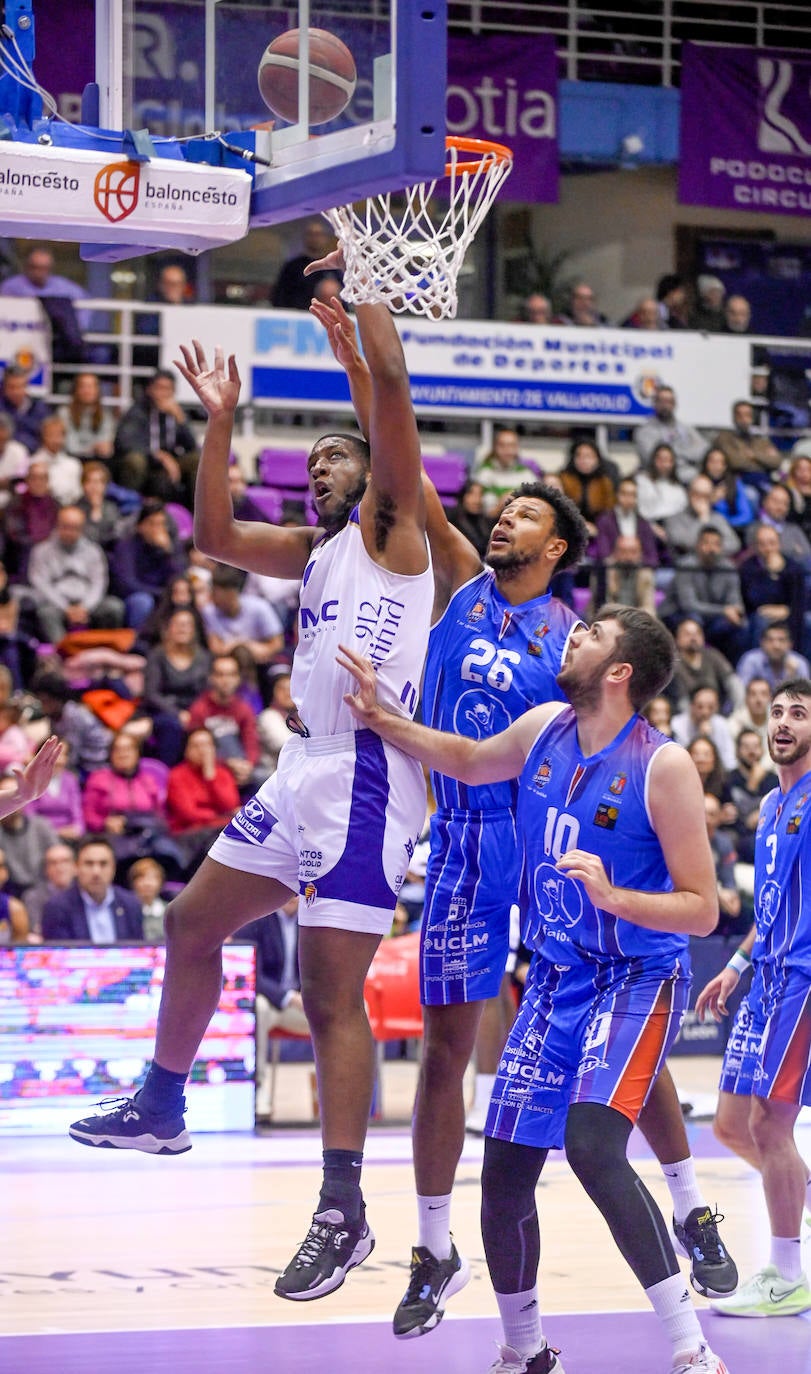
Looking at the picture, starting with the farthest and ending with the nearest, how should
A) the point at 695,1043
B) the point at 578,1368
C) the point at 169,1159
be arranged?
the point at 695,1043 → the point at 169,1159 → the point at 578,1368

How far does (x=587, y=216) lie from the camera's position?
18453mm

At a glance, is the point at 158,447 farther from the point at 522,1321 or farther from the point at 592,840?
the point at 522,1321

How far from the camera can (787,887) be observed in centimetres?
645

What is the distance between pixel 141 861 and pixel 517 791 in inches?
211

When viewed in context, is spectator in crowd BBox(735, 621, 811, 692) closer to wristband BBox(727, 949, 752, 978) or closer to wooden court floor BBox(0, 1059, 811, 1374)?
wooden court floor BBox(0, 1059, 811, 1374)

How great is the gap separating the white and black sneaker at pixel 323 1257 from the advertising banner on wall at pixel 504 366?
35.2 ft

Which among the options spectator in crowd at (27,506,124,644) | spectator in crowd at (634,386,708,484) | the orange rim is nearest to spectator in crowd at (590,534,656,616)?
spectator in crowd at (634,386,708,484)

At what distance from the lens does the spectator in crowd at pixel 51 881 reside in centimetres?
1080

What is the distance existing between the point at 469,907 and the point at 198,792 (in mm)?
6320

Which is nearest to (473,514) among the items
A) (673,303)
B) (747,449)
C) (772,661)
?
(772,661)

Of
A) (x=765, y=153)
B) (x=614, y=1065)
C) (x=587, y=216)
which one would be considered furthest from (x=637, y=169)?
(x=614, y=1065)

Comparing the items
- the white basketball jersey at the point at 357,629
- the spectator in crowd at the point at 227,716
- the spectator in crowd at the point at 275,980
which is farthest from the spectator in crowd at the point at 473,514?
the white basketball jersey at the point at 357,629

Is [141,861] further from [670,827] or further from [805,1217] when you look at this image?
[670,827]

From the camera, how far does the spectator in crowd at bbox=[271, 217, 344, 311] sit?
14.9 metres
